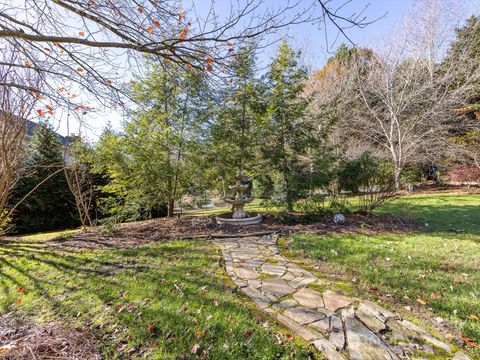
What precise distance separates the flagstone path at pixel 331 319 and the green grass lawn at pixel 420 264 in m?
0.41

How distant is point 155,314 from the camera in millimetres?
2295

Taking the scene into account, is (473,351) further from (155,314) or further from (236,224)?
(236,224)

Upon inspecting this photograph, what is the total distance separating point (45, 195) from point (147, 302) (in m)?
8.99

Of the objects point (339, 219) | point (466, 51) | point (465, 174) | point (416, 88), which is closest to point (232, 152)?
point (339, 219)

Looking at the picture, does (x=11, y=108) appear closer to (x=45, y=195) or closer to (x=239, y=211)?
(x=239, y=211)

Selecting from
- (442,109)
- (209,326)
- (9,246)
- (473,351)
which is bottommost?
(473,351)

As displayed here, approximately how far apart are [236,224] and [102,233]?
320 cm

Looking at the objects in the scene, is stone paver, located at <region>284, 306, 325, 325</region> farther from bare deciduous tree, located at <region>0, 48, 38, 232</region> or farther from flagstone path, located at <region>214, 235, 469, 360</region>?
bare deciduous tree, located at <region>0, 48, 38, 232</region>

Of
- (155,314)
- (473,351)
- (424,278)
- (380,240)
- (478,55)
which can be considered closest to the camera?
(473,351)

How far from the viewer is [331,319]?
2.14 metres

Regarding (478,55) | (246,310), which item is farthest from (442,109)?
(246,310)

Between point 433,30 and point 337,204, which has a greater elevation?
point 433,30

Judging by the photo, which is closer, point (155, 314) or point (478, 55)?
point (155, 314)

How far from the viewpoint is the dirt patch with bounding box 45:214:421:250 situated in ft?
16.3
